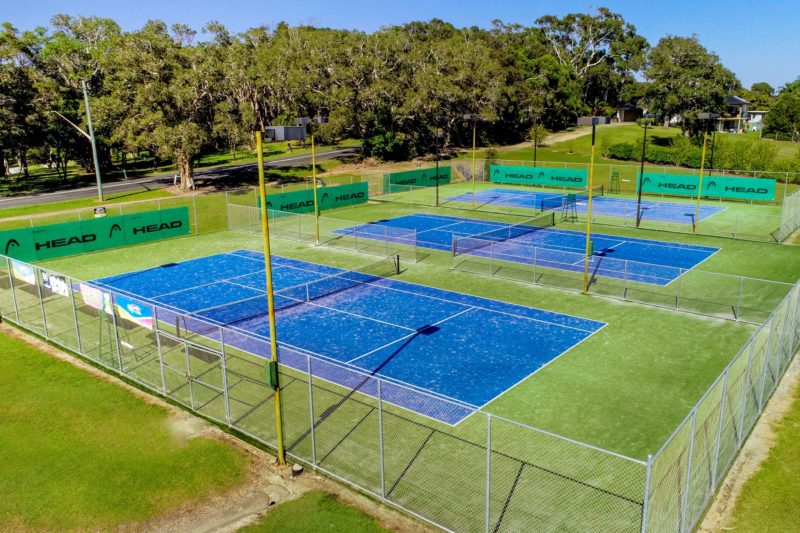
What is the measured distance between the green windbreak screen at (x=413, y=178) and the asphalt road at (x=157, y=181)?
18001mm

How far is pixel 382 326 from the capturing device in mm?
26828

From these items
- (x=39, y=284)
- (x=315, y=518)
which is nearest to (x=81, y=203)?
(x=39, y=284)

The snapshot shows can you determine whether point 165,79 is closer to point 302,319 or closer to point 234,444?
point 302,319

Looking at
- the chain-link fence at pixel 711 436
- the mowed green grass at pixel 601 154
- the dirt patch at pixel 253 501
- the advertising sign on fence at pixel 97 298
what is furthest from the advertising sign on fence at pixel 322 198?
the chain-link fence at pixel 711 436

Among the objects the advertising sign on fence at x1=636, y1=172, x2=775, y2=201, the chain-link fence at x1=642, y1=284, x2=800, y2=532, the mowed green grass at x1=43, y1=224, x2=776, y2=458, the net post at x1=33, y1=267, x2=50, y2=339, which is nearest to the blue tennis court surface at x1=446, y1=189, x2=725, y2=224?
the advertising sign on fence at x1=636, y1=172, x2=775, y2=201

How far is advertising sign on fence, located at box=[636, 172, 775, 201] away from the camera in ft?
184

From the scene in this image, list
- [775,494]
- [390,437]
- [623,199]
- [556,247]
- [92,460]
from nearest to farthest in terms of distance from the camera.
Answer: [775,494]
[92,460]
[390,437]
[556,247]
[623,199]

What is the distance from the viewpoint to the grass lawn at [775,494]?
43.8 feet

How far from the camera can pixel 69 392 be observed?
67.5ft

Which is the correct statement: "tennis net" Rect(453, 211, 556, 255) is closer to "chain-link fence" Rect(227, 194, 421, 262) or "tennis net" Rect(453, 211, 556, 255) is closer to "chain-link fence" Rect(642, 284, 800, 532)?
"chain-link fence" Rect(227, 194, 421, 262)

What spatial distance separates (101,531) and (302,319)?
48.6 feet

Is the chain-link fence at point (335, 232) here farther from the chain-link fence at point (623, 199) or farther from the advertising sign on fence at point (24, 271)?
the advertising sign on fence at point (24, 271)

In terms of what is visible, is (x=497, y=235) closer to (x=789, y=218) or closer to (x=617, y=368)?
(x=789, y=218)

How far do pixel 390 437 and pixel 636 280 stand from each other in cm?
2078
